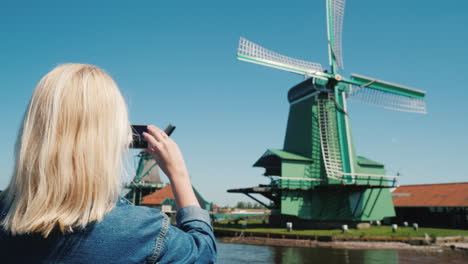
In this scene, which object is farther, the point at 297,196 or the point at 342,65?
the point at 342,65

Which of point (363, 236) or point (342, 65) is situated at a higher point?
point (342, 65)

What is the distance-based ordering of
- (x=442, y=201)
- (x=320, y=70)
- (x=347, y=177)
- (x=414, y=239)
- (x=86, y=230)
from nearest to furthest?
1. (x=86, y=230)
2. (x=414, y=239)
3. (x=347, y=177)
4. (x=320, y=70)
5. (x=442, y=201)

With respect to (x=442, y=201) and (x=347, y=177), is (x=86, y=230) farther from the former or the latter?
(x=442, y=201)

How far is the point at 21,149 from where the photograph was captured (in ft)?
3.81

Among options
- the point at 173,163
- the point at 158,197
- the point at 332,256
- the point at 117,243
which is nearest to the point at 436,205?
the point at 332,256

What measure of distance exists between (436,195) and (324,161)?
14498 millimetres

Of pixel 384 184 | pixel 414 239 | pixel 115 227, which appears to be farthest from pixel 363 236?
pixel 115 227

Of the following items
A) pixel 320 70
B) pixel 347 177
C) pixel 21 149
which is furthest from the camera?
pixel 320 70

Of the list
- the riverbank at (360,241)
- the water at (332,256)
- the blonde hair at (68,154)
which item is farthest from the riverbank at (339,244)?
the blonde hair at (68,154)

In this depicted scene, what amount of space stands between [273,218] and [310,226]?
435cm

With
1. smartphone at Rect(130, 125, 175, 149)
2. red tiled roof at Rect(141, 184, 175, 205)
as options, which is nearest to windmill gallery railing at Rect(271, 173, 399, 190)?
red tiled roof at Rect(141, 184, 175, 205)

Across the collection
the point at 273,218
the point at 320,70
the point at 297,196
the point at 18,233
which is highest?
the point at 320,70

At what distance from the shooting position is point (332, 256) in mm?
16469

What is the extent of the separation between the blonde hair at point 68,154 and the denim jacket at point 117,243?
3cm
